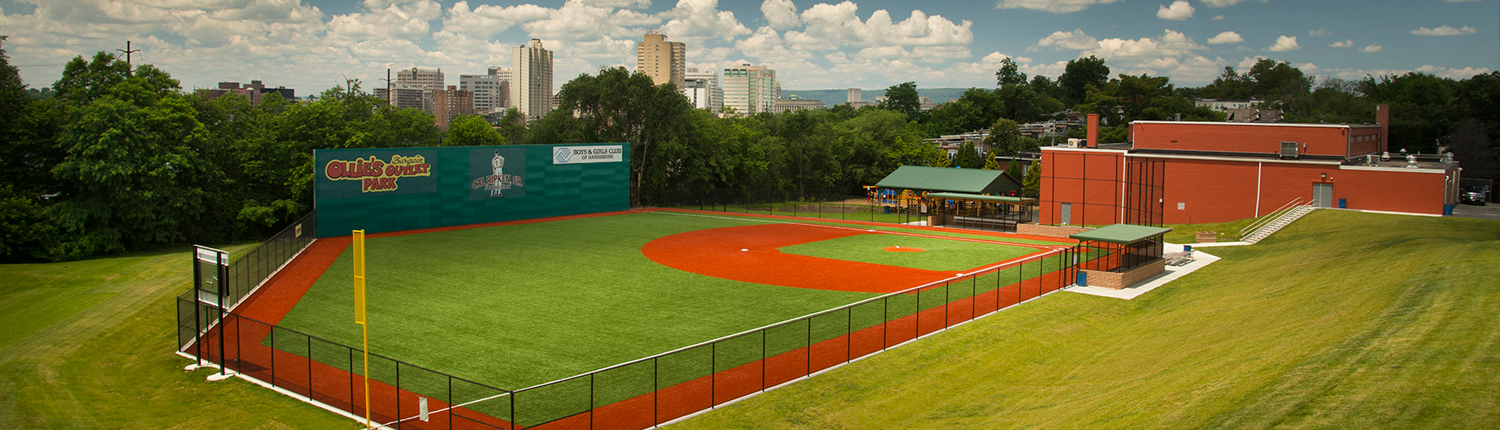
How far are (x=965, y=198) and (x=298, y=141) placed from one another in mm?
41715

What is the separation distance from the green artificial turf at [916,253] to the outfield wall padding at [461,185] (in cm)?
2068

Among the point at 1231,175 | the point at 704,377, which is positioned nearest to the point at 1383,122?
the point at 1231,175

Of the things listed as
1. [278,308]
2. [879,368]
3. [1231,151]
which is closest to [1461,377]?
[879,368]

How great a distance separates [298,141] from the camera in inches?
2044

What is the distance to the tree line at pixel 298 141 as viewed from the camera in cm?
4109

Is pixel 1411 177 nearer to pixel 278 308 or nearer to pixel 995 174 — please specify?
pixel 995 174

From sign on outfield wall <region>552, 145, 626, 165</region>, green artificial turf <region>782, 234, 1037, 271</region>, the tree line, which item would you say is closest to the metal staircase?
green artificial turf <region>782, 234, 1037, 271</region>

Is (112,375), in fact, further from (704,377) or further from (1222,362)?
(1222,362)

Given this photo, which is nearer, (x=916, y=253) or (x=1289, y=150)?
(x=916, y=253)

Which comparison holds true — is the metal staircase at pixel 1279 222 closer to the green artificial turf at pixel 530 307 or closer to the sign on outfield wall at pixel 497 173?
the green artificial turf at pixel 530 307

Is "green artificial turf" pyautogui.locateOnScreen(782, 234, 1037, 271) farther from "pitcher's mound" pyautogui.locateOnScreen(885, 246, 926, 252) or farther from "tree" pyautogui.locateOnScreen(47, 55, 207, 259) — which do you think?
"tree" pyautogui.locateOnScreen(47, 55, 207, 259)

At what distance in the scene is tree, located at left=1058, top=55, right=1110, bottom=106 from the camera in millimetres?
190500

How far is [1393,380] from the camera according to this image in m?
11.6

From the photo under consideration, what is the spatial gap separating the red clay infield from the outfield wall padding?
331 cm
